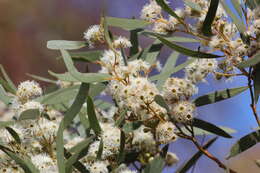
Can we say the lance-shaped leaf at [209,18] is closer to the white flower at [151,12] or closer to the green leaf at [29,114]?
the white flower at [151,12]

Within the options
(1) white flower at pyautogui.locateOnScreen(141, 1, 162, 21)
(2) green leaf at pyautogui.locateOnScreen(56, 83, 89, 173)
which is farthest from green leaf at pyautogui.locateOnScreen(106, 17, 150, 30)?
(2) green leaf at pyautogui.locateOnScreen(56, 83, 89, 173)

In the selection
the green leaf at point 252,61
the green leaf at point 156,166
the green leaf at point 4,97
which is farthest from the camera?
the green leaf at point 4,97

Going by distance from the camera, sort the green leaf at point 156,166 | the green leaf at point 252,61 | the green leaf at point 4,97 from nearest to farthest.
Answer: the green leaf at point 252,61
the green leaf at point 156,166
the green leaf at point 4,97

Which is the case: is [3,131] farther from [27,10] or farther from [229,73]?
[27,10]

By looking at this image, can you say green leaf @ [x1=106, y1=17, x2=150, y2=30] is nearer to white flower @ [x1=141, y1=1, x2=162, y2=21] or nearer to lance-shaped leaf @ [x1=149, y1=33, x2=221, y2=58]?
white flower @ [x1=141, y1=1, x2=162, y2=21]

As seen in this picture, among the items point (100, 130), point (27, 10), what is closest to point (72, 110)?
point (100, 130)

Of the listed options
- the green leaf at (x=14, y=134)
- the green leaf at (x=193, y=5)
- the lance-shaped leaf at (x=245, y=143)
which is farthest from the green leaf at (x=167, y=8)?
the green leaf at (x=14, y=134)

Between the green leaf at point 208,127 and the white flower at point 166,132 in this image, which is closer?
the white flower at point 166,132
